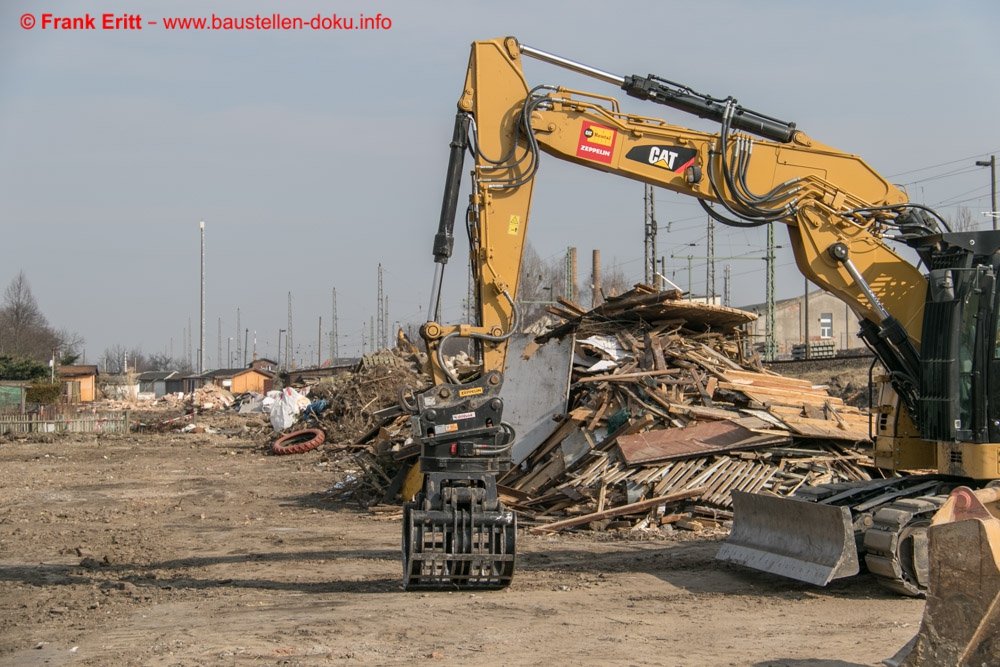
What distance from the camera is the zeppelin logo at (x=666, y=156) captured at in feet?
30.7

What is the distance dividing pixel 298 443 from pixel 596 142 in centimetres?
1912

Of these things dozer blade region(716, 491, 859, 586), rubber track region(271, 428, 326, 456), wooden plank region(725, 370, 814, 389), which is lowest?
rubber track region(271, 428, 326, 456)

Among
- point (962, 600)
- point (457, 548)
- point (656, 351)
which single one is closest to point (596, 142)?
point (457, 548)

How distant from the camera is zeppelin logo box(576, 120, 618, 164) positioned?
931 centimetres

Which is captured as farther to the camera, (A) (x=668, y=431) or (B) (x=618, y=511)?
(A) (x=668, y=431)

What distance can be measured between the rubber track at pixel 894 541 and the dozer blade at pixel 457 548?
120 inches

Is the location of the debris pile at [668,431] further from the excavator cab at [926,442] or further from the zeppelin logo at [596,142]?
the zeppelin logo at [596,142]

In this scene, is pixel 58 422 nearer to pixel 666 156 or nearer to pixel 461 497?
pixel 461 497

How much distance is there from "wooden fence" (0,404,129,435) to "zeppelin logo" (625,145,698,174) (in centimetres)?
2865

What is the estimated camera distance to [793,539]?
900cm

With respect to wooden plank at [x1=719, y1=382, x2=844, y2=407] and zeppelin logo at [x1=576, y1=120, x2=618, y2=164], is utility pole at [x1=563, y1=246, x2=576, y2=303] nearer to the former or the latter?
wooden plank at [x1=719, y1=382, x2=844, y2=407]

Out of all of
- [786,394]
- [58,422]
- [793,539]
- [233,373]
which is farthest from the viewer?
[233,373]

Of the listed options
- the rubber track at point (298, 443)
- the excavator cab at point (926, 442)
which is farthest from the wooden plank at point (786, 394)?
the rubber track at point (298, 443)

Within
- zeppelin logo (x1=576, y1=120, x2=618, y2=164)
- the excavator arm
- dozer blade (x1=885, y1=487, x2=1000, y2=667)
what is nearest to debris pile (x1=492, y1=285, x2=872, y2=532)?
the excavator arm
